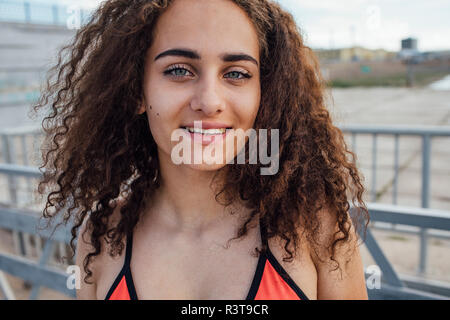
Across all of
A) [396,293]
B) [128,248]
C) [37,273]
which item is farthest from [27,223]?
[396,293]

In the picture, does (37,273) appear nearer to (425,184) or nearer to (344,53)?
(425,184)

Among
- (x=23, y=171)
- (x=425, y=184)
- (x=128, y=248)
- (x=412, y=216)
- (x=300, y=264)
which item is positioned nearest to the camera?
(x=300, y=264)

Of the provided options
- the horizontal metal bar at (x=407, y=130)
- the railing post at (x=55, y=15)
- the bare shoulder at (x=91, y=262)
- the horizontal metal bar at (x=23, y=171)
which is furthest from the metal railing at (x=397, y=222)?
the railing post at (x=55, y=15)

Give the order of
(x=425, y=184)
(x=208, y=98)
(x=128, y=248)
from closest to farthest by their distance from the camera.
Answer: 1. (x=208, y=98)
2. (x=128, y=248)
3. (x=425, y=184)

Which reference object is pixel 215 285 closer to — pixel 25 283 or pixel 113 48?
pixel 113 48

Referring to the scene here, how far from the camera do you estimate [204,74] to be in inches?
47.9

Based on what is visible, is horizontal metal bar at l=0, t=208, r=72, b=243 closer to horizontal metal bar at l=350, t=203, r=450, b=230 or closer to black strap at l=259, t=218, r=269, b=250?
black strap at l=259, t=218, r=269, b=250

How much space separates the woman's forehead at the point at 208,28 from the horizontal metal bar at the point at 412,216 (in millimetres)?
805

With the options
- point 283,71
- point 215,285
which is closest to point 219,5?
point 283,71

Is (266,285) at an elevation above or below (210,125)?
below

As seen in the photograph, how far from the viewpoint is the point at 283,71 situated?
1367 millimetres

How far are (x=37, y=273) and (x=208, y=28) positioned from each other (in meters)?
1.91

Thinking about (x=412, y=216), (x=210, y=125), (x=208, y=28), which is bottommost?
(x=412, y=216)

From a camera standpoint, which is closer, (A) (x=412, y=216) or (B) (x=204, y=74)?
(B) (x=204, y=74)
